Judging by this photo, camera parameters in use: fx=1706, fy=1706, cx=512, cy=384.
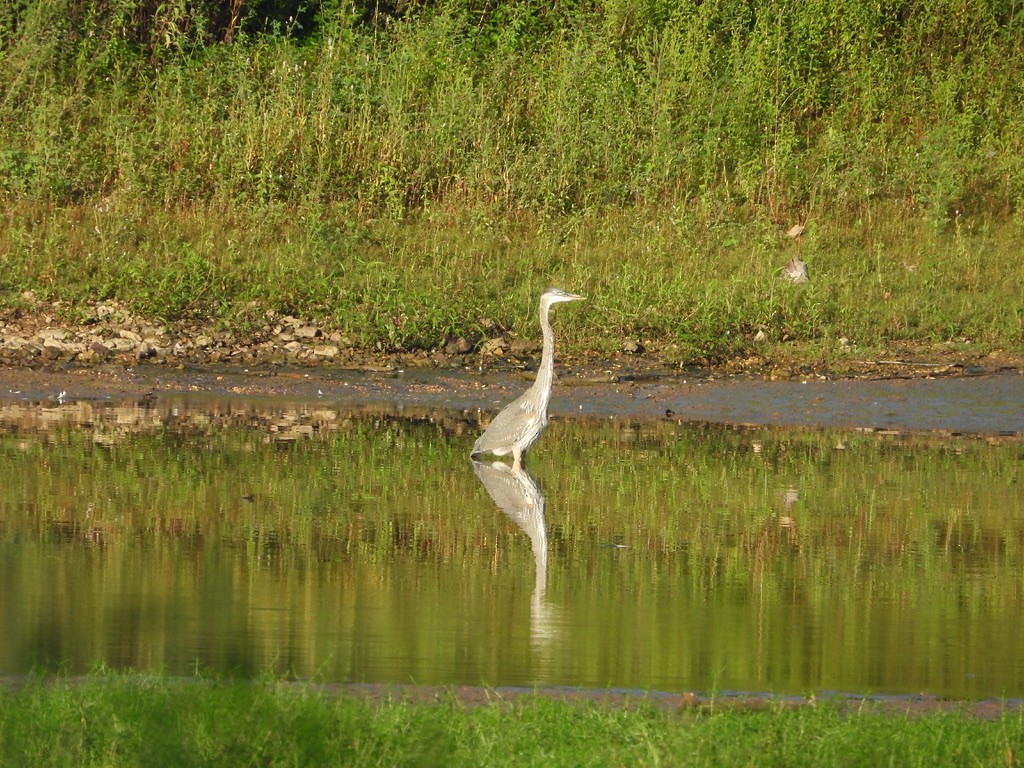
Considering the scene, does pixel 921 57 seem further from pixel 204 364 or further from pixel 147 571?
pixel 147 571

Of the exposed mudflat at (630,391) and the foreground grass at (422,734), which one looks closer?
the foreground grass at (422,734)

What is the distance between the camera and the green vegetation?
13969mm

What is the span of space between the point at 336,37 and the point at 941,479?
10040 mm

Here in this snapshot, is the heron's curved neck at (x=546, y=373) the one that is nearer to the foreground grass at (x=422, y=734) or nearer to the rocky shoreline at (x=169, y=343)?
the rocky shoreline at (x=169, y=343)

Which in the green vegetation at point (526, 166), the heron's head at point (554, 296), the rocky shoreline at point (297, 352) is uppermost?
the green vegetation at point (526, 166)

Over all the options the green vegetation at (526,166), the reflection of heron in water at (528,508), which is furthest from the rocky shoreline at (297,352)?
the reflection of heron in water at (528,508)

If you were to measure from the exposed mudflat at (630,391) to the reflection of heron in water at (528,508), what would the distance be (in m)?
2.13

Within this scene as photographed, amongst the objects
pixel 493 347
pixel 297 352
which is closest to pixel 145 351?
pixel 297 352

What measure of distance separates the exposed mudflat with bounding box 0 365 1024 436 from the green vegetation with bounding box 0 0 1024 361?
659mm

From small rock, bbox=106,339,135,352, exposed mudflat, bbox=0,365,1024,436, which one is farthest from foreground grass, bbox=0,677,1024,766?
small rock, bbox=106,339,135,352

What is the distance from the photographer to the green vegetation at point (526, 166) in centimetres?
1397

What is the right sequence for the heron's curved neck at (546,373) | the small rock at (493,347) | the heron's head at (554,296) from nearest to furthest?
the heron's curved neck at (546,373) → the heron's head at (554,296) → the small rock at (493,347)

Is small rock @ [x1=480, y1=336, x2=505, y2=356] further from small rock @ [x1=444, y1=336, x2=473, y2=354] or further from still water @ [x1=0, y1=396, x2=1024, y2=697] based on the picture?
still water @ [x1=0, y1=396, x2=1024, y2=697]

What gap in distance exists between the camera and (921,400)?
1247 cm
